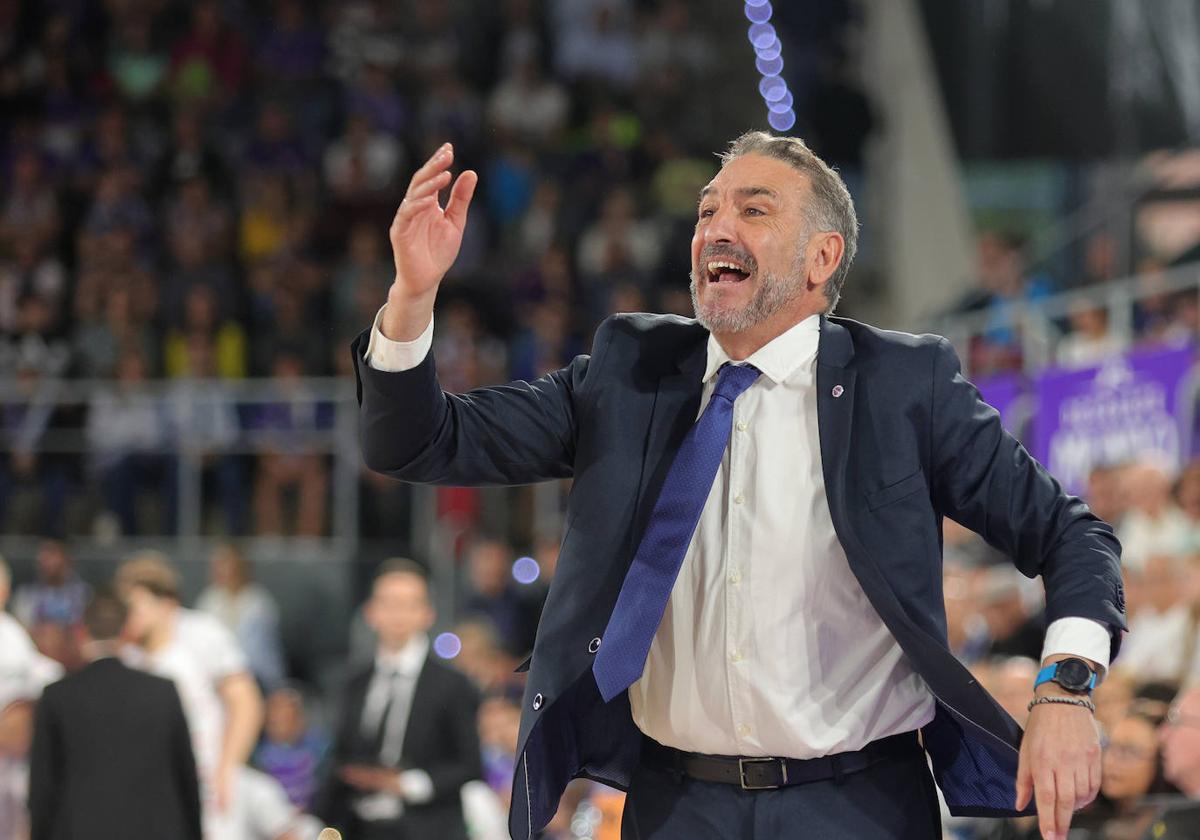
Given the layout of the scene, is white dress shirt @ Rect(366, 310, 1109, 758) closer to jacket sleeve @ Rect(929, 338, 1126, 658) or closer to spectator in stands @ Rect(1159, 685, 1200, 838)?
jacket sleeve @ Rect(929, 338, 1126, 658)

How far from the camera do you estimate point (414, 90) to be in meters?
14.8

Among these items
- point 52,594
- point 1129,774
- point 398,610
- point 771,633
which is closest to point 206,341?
point 52,594

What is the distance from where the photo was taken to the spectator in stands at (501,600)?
1048 cm

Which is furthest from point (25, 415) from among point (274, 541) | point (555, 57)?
point (555, 57)

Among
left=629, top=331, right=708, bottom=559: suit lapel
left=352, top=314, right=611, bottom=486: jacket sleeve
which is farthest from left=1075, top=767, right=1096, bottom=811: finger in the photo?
left=352, top=314, right=611, bottom=486: jacket sleeve

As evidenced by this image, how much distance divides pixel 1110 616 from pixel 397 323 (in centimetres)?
122

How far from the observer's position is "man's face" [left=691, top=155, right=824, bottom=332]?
311cm

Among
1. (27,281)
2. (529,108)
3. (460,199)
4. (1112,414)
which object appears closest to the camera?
(460,199)

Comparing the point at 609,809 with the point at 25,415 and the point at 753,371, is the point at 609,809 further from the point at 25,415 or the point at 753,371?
the point at 25,415

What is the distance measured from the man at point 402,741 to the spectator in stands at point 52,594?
4834 millimetres

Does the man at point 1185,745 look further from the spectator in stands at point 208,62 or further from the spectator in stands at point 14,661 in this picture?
the spectator in stands at point 208,62

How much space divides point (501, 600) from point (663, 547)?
7.79m

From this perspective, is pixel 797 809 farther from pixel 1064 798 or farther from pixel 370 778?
pixel 370 778

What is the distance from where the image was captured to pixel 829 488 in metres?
2.96
